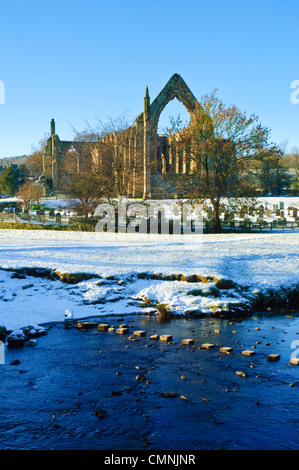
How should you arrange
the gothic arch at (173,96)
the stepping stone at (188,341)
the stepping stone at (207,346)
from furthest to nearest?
the gothic arch at (173,96) → the stepping stone at (188,341) → the stepping stone at (207,346)

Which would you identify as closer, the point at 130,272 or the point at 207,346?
the point at 207,346

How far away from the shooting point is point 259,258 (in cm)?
2339

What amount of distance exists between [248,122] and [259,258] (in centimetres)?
1524

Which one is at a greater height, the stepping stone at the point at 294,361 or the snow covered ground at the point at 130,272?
the snow covered ground at the point at 130,272

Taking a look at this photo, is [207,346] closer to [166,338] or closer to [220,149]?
[166,338]

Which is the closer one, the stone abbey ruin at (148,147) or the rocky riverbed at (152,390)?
the rocky riverbed at (152,390)

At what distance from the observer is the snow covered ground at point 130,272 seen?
1716cm

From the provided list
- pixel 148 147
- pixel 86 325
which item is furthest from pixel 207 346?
pixel 148 147

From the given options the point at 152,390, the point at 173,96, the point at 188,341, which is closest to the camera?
the point at 152,390

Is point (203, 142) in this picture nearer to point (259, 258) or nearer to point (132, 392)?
point (259, 258)

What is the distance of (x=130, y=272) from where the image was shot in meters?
20.1

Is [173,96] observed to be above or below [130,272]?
above

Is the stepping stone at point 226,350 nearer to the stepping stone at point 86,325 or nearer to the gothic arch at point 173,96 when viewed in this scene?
the stepping stone at point 86,325

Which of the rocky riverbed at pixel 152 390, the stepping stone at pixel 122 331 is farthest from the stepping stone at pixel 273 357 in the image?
the stepping stone at pixel 122 331
